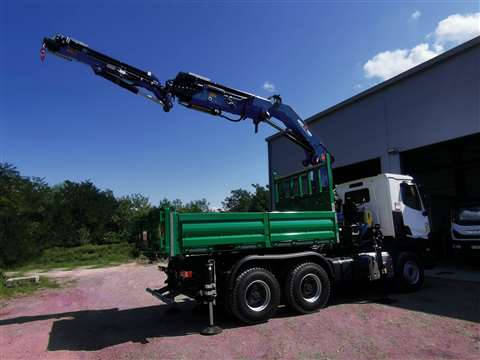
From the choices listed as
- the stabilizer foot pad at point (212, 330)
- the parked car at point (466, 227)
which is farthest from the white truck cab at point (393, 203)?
the stabilizer foot pad at point (212, 330)

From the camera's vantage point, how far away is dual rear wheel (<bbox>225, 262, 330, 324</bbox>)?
6.36 m

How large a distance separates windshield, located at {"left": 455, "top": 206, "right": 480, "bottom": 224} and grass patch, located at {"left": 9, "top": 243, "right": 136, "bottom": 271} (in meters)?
20.3

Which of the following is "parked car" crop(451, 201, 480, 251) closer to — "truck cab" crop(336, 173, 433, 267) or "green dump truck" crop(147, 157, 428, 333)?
"truck cab" crop(336, 173, 433, 267)

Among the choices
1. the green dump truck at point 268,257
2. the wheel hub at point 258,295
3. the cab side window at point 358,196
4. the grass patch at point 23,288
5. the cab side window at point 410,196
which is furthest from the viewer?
the grass patch at point 23,288

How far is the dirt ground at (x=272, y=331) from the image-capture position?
5109mm

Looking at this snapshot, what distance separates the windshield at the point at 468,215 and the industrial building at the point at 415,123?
2.23 feet

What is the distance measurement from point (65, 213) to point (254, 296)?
36.5m

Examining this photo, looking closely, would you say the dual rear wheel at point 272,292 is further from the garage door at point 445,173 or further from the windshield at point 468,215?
the windshield at point 468,215

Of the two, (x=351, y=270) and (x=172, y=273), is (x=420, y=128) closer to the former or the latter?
(x=351, y=270)

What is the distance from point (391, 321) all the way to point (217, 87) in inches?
240

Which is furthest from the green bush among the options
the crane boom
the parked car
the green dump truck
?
the parked car

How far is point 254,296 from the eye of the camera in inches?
261

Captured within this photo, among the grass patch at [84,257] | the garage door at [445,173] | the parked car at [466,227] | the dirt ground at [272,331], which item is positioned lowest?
the dirt ground at [272,331]

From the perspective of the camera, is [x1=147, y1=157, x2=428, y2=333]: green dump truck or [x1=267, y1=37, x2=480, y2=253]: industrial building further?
[x1=267, y1=37, x2=480, y2=253]: industrial building
